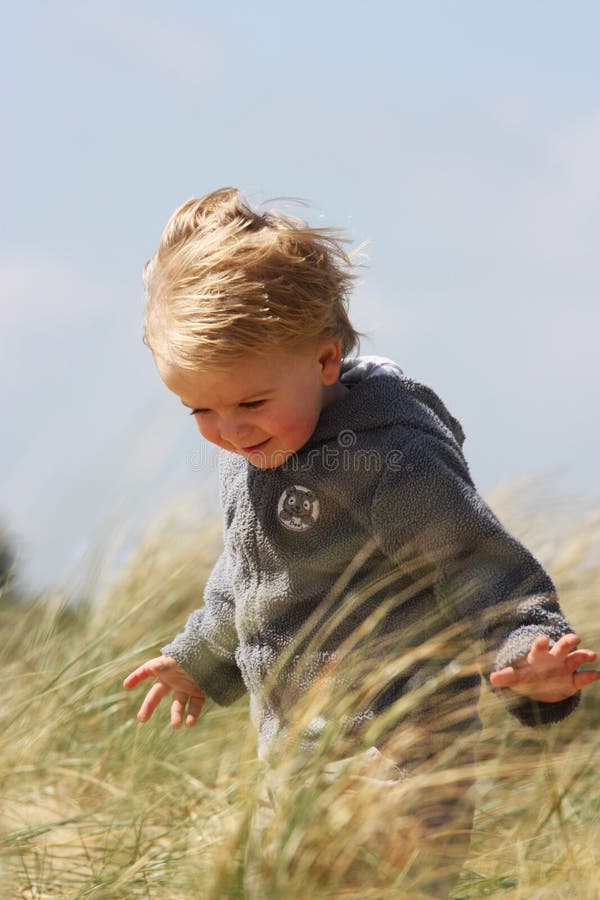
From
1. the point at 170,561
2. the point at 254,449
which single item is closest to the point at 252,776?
the point at 254,449

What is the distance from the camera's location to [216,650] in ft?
7.93

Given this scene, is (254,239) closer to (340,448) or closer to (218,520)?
(340,448)

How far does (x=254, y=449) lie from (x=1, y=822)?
0.79 metres

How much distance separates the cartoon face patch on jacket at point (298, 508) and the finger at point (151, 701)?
57 cm

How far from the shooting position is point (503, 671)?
1.81 metres

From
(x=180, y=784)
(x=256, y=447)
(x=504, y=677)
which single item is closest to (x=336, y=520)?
(x=256, y=447)

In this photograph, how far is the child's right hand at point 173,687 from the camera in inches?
96.0

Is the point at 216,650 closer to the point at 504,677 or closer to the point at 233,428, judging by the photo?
the point at 233,428

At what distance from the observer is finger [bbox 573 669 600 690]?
1.77m

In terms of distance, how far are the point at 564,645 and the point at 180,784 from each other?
766 millimetres

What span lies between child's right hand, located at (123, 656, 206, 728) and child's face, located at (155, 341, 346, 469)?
60 cm

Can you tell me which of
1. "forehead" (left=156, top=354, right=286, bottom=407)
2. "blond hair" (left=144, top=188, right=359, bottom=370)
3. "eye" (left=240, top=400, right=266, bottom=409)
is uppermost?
"blond hair" (left=144, top=188, right=359, bottom=370)

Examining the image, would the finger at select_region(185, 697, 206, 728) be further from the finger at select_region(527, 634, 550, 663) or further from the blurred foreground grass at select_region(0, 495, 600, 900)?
the finger at select_region(527, 634, 550, 663)

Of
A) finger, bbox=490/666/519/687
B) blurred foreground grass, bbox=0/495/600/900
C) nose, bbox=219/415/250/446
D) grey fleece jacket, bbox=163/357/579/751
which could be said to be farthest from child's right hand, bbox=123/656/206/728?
finger, bbox=490/666/519/687
